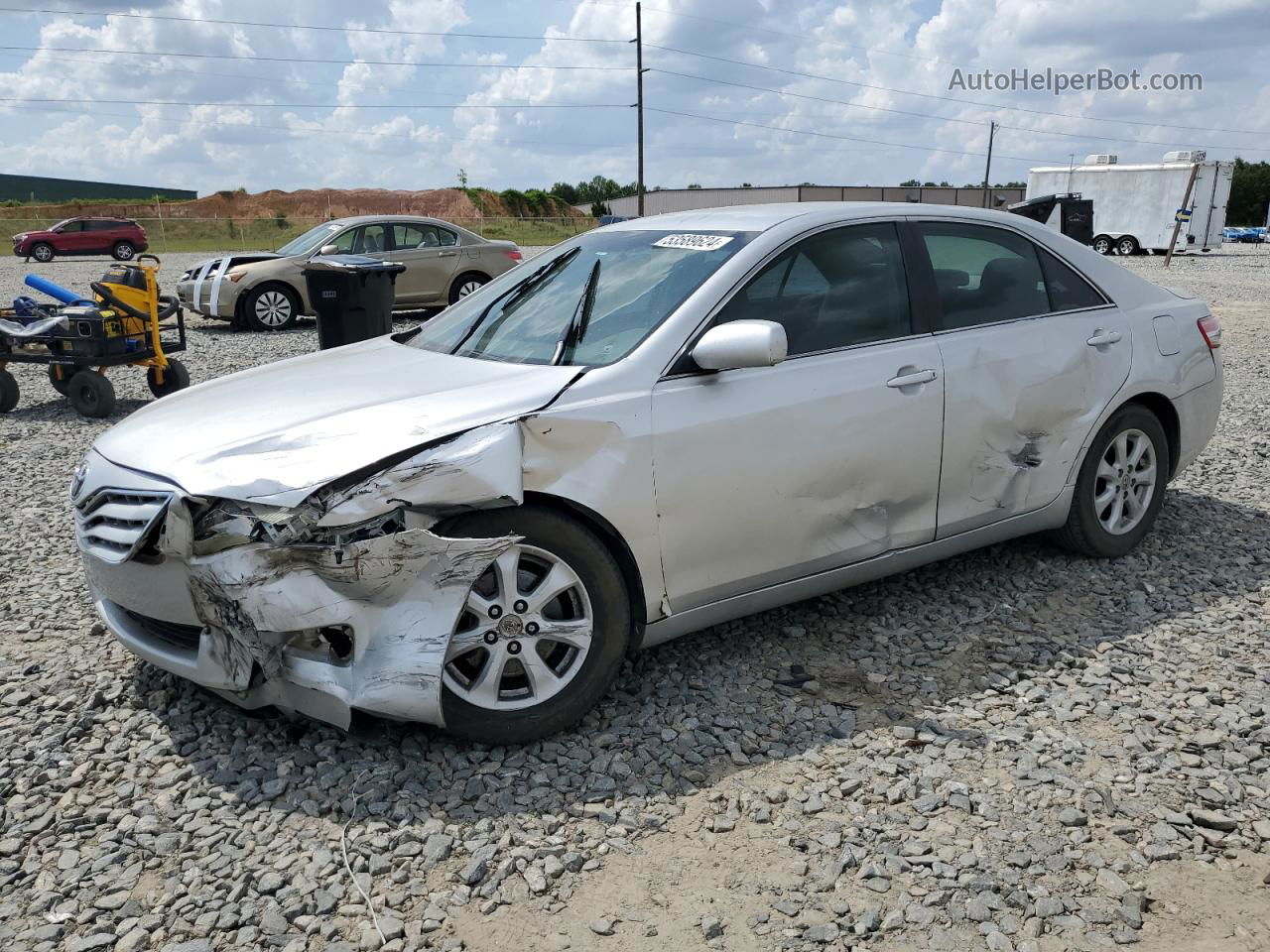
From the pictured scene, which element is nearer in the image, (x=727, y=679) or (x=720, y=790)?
(x=720, y=790)

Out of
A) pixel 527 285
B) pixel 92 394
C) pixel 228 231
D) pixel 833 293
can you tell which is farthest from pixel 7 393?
pixel 228 231

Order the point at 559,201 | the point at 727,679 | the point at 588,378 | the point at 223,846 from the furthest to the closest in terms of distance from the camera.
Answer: the point at 559,201 < the point at 727,679 < the point at 588,378 < the point at 223,846

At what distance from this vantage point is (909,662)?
157 inches

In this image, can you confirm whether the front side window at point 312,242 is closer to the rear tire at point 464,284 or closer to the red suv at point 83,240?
the rear tire at point 464,284

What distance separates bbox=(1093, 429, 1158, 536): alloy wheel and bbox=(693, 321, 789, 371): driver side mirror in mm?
2142

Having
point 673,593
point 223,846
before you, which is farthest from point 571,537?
point 223,846

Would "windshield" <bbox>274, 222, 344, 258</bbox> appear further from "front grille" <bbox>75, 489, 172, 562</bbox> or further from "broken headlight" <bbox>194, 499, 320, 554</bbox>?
"broken headlight" <bbox>194, 499, 320, 554</bbox>

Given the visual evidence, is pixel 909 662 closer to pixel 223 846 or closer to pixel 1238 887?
pixel 1238 887

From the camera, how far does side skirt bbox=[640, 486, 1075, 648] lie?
11.8 ft

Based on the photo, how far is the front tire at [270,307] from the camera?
47.6 ft

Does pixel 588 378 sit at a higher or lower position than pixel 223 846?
higher

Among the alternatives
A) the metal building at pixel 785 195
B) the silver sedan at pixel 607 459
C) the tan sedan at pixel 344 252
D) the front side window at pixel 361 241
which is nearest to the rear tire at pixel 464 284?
the tan sedan at pixel 344 252

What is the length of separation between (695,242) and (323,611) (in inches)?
78.8

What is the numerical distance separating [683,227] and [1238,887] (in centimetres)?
294
